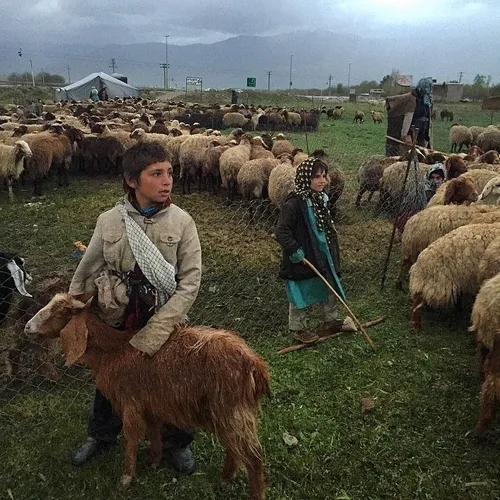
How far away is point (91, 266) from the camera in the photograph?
271cm

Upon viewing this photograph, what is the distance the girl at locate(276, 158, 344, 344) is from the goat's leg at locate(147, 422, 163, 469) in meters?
1.95

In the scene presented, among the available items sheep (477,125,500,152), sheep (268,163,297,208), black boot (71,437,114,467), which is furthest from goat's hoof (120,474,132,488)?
sheep (477,125,500,152)

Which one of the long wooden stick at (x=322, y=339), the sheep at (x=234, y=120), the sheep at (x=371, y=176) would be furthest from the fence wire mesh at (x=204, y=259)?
the sheep at (x=234, y=120)

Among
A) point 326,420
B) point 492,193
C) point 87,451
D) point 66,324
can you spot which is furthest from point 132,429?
point 492,193

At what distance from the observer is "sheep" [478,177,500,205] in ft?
20.5

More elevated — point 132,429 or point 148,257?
point 148,257

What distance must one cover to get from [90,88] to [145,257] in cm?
4474

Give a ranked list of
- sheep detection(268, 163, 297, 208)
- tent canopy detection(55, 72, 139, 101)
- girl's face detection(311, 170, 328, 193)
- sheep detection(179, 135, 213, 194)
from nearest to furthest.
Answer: girl's face detection(311, 170, 328, 193), sheep detection(268, 163, 297, 208), sheep detection(179, 135, 213, 194), tent canopy detection(55, 72, 139, 101)

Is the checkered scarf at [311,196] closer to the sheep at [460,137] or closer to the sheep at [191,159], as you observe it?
the sheep at [191,159]

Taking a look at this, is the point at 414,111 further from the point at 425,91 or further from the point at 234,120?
the point at 234,120

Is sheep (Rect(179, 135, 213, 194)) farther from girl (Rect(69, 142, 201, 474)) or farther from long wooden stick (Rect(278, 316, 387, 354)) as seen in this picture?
girl (Rect(69, 142, 201, 474))

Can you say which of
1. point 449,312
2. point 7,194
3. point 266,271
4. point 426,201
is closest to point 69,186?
point 7,194

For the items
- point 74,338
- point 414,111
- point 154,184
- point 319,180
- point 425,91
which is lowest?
point 74,338

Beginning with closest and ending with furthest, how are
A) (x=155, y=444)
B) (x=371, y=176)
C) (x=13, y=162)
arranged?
(x=155, y=444), (x=371, y=176), (x=13, y=162)
